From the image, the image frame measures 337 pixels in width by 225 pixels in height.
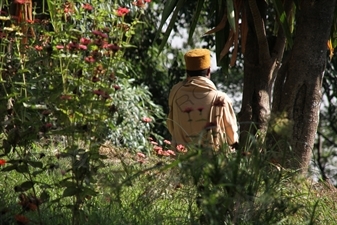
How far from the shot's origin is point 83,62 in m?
4.61

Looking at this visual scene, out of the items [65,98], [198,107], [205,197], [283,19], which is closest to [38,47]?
[65,98]

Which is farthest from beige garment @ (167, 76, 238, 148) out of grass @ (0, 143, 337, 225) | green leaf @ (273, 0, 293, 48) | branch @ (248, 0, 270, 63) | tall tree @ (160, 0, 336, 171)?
grass @ (0, 143, 337, 225)

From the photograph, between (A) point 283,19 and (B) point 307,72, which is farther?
(A) point 283,19

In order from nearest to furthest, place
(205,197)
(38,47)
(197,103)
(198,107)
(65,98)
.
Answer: (205,197) < (65,98) < (38,47) < (198,107) < (197,103)

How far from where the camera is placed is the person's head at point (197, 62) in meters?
6.93

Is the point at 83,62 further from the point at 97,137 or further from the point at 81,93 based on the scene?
the point at 97,137

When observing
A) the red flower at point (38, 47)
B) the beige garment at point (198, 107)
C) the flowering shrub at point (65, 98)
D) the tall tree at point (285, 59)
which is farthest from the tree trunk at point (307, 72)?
the red flower at point (38, 47)

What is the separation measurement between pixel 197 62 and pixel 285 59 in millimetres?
1007

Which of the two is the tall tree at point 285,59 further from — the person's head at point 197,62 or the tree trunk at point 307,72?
the person's head at point 197,62

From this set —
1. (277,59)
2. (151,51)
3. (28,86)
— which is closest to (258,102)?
(277,59)

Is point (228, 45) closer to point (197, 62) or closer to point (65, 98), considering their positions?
point (197, 62)

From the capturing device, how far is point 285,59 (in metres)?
7.65

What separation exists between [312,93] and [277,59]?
946 mm

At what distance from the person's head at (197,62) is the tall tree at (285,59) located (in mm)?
376
